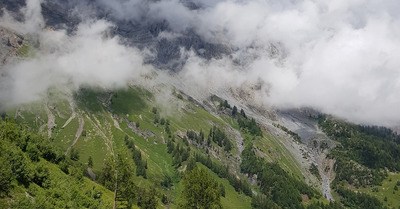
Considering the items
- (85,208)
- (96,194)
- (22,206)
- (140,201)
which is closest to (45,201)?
(22,206)

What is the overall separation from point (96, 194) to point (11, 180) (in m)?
24.7

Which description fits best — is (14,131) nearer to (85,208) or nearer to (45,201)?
(85,208)

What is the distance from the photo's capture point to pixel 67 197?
168 ft

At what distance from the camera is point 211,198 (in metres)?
70.8

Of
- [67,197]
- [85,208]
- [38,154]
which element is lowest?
[38,154]

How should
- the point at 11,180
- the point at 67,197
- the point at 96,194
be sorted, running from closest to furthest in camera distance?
the point at 67,197
the point at 11,180
the point at 96,194

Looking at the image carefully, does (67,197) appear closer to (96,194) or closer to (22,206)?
(22,206)

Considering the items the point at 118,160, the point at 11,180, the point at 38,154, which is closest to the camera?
the point at 11,180

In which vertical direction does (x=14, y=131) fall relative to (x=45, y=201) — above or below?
below

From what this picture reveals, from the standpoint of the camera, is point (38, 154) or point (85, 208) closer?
point (85, 208)

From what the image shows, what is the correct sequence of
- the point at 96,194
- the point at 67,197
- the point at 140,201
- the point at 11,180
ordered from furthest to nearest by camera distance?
the point at 140,201 → the point at 96,194 → the point at 11,180 → the point at 67,197

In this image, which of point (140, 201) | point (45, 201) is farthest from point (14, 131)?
point (140, 201)

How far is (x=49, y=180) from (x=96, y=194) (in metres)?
12.7

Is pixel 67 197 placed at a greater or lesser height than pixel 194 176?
lesser
